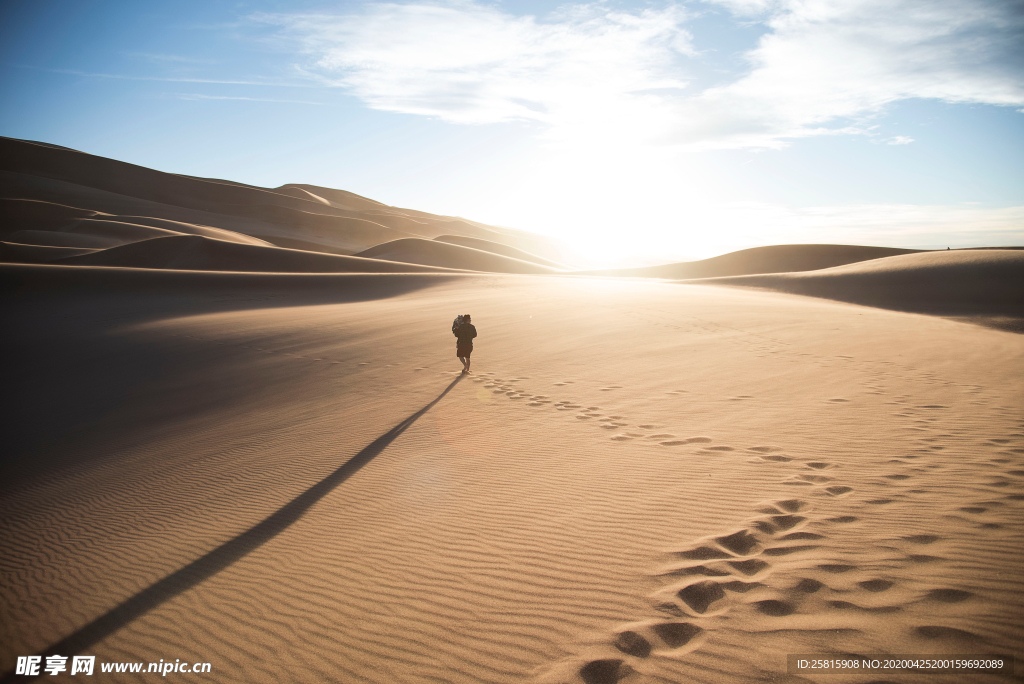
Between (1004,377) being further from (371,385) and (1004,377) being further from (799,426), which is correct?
(371,385)

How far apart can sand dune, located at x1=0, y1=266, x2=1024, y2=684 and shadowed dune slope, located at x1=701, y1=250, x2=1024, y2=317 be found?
44.6 ft

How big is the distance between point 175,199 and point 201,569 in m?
95.5

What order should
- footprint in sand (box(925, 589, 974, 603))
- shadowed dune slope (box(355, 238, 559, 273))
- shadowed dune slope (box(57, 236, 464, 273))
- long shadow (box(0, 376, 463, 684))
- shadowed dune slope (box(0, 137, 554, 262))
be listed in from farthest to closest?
shadowed dune slope (box(0, 137, 554, 262)) < shadowed dune slope (box(355, 238, 559, 273)) < shadowed dune slope (box(57, 236, 464, 273)) < long shadow (box(0, 376, 463, 684)) < footprint in sand (box(925, 589, 974, 603))

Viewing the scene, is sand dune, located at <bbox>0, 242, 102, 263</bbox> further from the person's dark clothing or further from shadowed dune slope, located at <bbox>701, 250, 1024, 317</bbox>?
shadowed dune slope, located at <bbox>701, 250, 1024, 317</bbox>

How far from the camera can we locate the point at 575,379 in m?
8.96

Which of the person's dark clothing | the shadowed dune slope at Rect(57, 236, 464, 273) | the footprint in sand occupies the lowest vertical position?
the footprint in sand

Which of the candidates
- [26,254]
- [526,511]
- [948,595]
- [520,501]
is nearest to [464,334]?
[520,501]

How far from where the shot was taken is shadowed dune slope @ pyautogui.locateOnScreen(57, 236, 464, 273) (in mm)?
31812

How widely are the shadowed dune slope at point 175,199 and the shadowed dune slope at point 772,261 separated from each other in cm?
4189

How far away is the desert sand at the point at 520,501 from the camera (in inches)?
114

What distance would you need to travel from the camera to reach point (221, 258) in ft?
108

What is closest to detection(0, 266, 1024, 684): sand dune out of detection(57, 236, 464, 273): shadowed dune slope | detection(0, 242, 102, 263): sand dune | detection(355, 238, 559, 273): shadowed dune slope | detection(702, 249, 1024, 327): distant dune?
detection(702, 249, 1024, 327): distant dune

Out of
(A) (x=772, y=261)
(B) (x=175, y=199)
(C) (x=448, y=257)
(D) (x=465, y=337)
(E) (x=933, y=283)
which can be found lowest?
(D) (x=465, y=337)

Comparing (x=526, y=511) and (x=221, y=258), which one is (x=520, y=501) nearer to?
(x=526, y=511)
